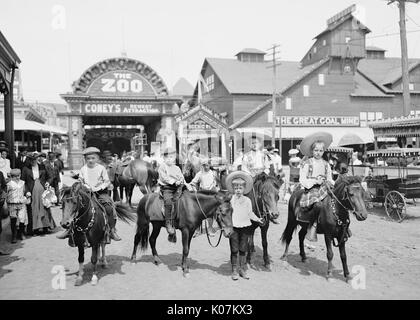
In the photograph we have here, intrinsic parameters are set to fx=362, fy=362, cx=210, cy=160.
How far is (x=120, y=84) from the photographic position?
25734 millimetres

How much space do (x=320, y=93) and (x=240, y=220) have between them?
32.8m

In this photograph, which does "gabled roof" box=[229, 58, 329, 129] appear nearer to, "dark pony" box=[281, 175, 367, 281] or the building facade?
the building facade

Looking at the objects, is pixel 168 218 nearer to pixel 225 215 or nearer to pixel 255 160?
pixel 225 215

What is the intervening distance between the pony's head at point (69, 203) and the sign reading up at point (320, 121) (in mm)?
31462

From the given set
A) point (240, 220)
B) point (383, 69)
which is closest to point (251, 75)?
point (383, 69)

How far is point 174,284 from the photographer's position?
587 cm

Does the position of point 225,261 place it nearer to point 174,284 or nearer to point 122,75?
point 174,284

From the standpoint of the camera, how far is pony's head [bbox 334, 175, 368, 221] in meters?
6.05

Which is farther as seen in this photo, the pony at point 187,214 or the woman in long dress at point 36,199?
the woman in long dress at point 36,199

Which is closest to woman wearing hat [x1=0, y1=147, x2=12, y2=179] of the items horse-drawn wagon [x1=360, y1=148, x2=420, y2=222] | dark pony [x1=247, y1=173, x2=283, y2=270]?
dark pony [x1=247, y1=173, x2=283, y2=270]

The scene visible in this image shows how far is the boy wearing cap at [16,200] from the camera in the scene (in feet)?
28.0

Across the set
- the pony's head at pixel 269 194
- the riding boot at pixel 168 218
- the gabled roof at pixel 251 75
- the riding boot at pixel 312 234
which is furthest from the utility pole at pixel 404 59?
the gabled roof at pixel 251 75

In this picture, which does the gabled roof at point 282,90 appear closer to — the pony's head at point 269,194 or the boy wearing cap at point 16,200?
the boy wearing cap at point 16,200

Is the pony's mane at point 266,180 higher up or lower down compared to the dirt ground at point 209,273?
higher up
